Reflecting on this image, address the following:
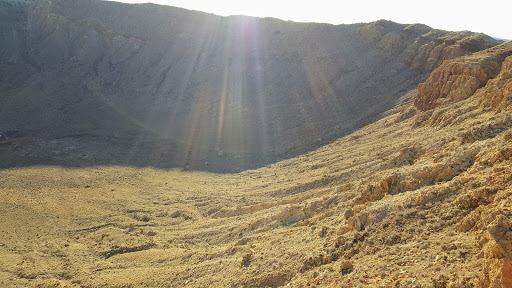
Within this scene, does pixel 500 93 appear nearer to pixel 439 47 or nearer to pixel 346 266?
pixel 346 266

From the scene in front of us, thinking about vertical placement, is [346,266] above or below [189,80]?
below

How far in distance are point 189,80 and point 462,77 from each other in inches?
911

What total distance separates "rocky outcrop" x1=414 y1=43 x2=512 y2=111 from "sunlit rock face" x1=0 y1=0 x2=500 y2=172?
12.5ft

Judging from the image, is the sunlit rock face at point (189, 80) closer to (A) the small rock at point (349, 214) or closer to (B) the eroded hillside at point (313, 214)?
(B) the eroded hillside at point (313, 214)

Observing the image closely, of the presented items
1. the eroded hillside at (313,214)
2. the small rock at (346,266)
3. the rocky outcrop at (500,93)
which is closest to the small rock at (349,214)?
the eroded hillside at (313,214)

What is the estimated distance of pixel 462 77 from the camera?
1472 cm

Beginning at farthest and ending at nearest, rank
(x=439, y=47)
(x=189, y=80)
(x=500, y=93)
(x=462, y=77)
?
1. (x=189, y=80)
2. (x=439, y=47)
3. (x=462, y=77)
4. (x=500, y=93)

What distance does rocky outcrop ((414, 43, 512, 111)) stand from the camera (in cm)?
1402

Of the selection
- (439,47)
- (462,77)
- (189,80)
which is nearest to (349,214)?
(462,77)

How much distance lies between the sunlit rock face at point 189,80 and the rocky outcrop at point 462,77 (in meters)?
3.82

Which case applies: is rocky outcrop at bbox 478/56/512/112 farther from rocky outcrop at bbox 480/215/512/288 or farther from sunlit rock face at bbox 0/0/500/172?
sunlit rock face at bbox 0/0/500/172

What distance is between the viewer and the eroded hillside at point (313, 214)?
550 centimetres

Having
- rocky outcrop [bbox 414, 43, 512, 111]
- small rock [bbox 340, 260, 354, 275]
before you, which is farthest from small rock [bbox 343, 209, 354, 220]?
rocky outcrop [bbox 414, 43, 512, 111]

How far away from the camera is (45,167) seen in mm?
20281
